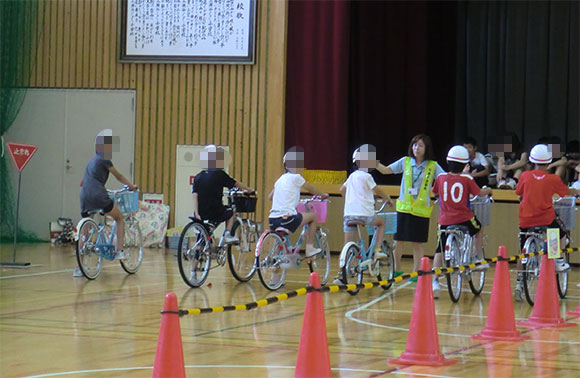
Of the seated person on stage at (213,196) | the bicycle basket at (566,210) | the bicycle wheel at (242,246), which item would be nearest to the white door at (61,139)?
the bicycle wheel at (242,246)

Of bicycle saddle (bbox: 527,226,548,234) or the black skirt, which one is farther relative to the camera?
the black skirt

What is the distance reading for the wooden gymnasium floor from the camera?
6.78 metres

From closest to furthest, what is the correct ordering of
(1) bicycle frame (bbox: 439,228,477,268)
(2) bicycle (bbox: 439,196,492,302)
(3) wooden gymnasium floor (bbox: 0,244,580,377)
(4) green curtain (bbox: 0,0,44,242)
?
(3) wooden gymnasium floor (bbox: 0,244,580,377) < (2) bicycle (bbox: 439,196,492,302) < (1) bicycle frame (bbox: 439,228,477,268) < (4) green curtain (bbox: 0,0,44,242)

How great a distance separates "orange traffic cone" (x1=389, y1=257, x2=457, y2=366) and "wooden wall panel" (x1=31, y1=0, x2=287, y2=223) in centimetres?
1032

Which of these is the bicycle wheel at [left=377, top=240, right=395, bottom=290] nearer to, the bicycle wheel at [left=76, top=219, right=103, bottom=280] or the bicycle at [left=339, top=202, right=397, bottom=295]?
the bicycle at [left=339, top=202, right=397, bottom=295]

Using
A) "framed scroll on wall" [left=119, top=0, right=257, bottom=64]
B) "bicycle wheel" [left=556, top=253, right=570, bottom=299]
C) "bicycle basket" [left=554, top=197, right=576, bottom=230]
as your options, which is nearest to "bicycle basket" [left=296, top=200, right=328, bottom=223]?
"bicycle basket" [left=554, top=197, right=576, bottom=230]

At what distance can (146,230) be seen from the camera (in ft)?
57.4

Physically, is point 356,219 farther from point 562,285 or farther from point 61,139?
point 61,139

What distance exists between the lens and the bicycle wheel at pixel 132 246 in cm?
1260

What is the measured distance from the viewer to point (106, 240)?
12.2m

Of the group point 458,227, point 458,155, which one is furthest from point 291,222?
point 458,155

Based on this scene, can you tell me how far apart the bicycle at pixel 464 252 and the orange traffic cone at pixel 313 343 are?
440 centimetres

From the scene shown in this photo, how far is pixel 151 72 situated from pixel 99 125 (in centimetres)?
133

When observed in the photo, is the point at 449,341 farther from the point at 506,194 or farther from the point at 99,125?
the point at 99,125
